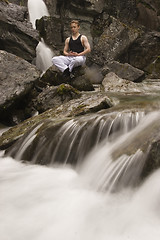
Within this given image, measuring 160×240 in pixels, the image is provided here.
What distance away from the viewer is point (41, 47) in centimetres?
1145

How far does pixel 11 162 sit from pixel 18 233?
6.61 ft

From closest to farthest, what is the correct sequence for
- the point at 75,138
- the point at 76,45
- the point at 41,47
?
the point at 75,138 → the point at 76,45 → the point at 41,47

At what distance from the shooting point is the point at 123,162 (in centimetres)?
288

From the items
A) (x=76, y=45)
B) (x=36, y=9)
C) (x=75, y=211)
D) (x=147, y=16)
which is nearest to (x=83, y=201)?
(x=75, y=211)

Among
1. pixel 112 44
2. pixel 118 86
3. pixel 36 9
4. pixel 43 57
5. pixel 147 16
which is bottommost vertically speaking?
pixel 118 86

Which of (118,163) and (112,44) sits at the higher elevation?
(112,44)

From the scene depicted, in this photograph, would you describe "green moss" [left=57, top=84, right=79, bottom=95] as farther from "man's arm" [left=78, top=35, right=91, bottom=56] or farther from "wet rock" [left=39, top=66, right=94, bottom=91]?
"wet rock" [left=39, top=66, right=94, bottom=91]

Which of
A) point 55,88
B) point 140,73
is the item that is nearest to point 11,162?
point 55,88

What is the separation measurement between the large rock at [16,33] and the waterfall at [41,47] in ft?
3.25

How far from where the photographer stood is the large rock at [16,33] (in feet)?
29.8

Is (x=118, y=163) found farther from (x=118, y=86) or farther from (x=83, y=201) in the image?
(x=118, y=86)

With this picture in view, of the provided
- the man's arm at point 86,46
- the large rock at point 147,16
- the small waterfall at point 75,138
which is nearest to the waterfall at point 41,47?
the man's arm at point 86,46

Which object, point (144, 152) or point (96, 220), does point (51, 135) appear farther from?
point (96, 220)

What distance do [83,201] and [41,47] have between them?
33.2ft
